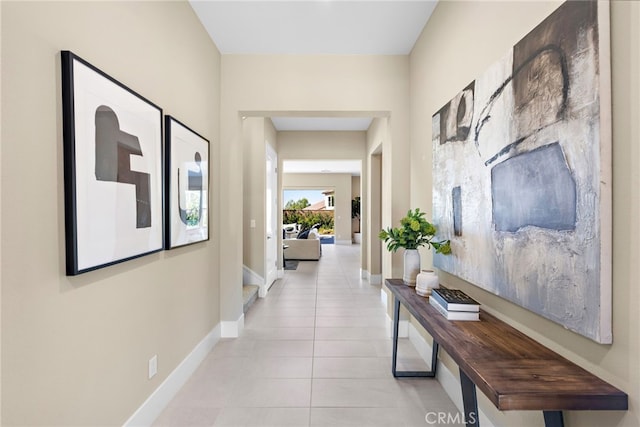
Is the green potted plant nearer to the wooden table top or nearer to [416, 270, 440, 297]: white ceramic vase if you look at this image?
[416, 270, 440, 297]: white ceramic vase

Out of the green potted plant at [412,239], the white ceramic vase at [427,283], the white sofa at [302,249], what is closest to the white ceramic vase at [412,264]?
the green potted plant at [412,239]

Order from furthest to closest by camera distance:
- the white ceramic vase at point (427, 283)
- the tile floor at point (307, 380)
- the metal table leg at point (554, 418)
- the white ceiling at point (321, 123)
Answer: the white ceiling at point (321, 123) → the white ceramic vase at point (427, 283) → the tile floor at point (307, 380) → the metal table leg at point (554, 418)

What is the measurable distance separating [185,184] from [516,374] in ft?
7.16

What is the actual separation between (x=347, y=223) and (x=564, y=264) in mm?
11222

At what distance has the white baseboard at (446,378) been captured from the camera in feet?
5.29

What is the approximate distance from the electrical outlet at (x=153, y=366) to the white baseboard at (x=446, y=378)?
1915 mm

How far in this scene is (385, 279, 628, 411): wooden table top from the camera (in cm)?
90

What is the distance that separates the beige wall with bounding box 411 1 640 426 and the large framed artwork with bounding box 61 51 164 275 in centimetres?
188

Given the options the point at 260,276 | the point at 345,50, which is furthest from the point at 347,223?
the point at 345,50

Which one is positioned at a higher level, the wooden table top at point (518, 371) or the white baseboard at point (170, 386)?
the wooden table top at point (518, 371)

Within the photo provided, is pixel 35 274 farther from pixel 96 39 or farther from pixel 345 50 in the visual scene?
pixel 345 50

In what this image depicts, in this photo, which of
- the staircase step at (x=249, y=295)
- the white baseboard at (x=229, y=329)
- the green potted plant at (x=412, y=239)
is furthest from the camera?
the staircase step at (x=249, y=295)

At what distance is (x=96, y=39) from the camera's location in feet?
4.33

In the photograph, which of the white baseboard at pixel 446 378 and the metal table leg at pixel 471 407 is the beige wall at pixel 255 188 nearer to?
the white baseboard at pixel 446 378
